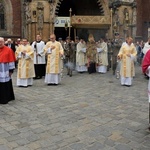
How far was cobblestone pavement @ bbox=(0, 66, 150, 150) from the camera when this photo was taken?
175 inches

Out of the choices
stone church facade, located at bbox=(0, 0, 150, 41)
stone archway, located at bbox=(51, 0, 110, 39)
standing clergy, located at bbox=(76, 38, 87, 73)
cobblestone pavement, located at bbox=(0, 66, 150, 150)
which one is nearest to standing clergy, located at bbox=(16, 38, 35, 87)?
cobblestone pavement, located at bbox=(0, 66, 150, 150)

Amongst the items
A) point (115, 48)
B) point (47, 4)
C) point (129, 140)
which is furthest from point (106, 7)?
point (129, 140)

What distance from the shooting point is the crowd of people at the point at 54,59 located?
7.29 metres

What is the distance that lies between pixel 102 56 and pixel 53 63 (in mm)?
4767

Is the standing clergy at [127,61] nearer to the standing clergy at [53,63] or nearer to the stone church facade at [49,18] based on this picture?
the standing clergy at [53,63]

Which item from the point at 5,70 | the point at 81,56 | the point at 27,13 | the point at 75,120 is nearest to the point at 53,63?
the point at 5,70

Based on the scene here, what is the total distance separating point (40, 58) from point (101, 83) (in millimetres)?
3285

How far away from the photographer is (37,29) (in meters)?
17.8

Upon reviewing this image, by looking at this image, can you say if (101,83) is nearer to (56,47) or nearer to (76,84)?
(76,84)

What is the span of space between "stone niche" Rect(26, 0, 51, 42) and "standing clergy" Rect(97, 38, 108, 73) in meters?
5.13

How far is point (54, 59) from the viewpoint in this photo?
402 inches

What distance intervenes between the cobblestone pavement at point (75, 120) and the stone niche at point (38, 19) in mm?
9487

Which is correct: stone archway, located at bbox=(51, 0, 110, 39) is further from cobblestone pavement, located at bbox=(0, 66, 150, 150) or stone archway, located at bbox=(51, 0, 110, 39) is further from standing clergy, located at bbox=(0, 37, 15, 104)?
standing clergy, located at bbox=(0, 37, 15, 104)

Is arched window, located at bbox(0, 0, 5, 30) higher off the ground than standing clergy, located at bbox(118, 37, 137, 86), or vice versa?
arched window, located at bbox(0, 0, 5, 30)
